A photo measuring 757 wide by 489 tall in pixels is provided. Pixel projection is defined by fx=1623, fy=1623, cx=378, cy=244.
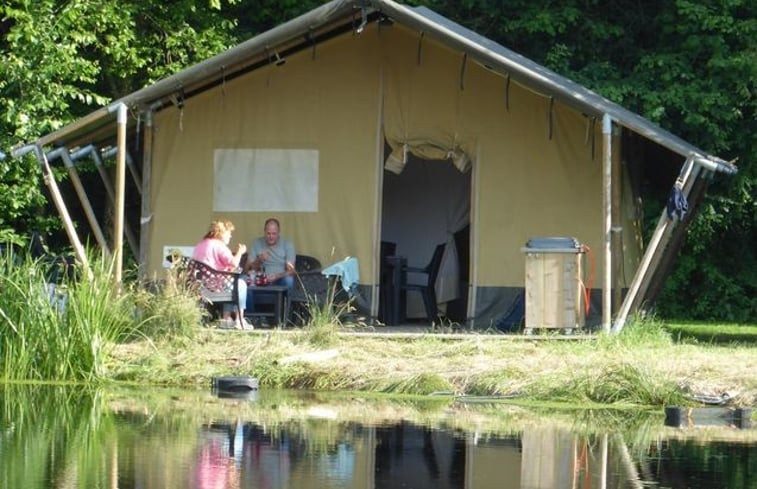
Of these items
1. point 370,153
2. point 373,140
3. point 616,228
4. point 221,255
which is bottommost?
point 221,255

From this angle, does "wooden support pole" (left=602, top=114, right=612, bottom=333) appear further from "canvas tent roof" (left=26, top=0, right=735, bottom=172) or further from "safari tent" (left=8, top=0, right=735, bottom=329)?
"safari tent" (left=8, top=0, right=735, bottom=329)

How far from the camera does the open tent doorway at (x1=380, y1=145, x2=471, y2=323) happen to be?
17.9 m

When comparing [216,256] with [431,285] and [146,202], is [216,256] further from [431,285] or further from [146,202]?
[431,285]

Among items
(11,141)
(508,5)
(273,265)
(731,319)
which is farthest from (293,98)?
(731,319)

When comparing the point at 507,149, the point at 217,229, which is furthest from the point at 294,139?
the point at 507,149

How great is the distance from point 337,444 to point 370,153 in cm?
712

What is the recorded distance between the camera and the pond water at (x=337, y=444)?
8.31 metres

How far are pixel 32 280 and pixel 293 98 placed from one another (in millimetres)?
4469

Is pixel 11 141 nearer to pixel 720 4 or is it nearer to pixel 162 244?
pixel 162 244

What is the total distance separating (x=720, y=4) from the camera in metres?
20.0

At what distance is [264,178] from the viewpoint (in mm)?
16578

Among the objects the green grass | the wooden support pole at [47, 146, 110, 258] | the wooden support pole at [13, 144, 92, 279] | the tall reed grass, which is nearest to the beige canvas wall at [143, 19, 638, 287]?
the wooden support pole at [47, 146, 110, 258]

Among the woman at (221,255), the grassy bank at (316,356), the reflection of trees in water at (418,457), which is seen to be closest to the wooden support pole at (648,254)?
the grassy bank at (316,356)

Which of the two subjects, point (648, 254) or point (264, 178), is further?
point (264, 178)
